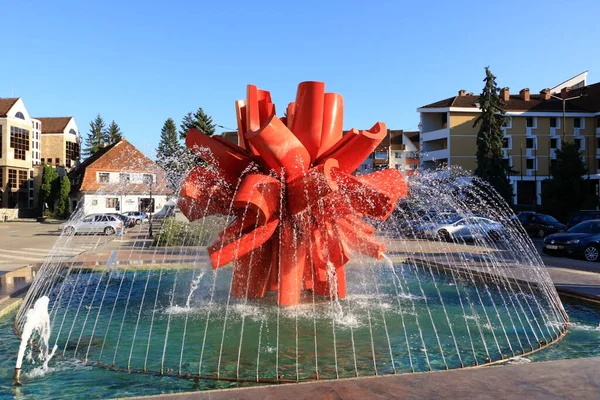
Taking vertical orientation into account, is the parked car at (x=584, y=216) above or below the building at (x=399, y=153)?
below

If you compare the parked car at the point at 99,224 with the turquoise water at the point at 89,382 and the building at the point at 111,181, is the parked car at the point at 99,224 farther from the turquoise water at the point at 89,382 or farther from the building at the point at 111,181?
the turquoise water at the point at 89,382

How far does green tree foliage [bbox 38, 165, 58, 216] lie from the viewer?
62.1 m

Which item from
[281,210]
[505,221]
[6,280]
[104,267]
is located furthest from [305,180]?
[505,221]

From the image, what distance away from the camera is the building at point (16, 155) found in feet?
214

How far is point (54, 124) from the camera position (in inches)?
3036

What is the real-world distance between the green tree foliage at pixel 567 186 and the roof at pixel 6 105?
62245mm

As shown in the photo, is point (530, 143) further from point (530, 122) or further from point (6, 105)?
point (6, 105)

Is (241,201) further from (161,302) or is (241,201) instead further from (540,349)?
(540,349)

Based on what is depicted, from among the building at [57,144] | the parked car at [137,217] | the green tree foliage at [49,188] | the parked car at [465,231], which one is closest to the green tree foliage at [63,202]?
the green tree foliage at [49,188]

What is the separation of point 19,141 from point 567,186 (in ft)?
209

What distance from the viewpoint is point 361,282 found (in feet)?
45.4

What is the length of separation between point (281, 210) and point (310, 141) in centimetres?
142

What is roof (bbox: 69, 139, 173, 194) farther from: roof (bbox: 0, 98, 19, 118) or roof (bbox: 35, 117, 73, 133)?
roof (bbox: 35, 117, 73, 133)

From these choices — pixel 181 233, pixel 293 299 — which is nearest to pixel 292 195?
pixel 293 299
